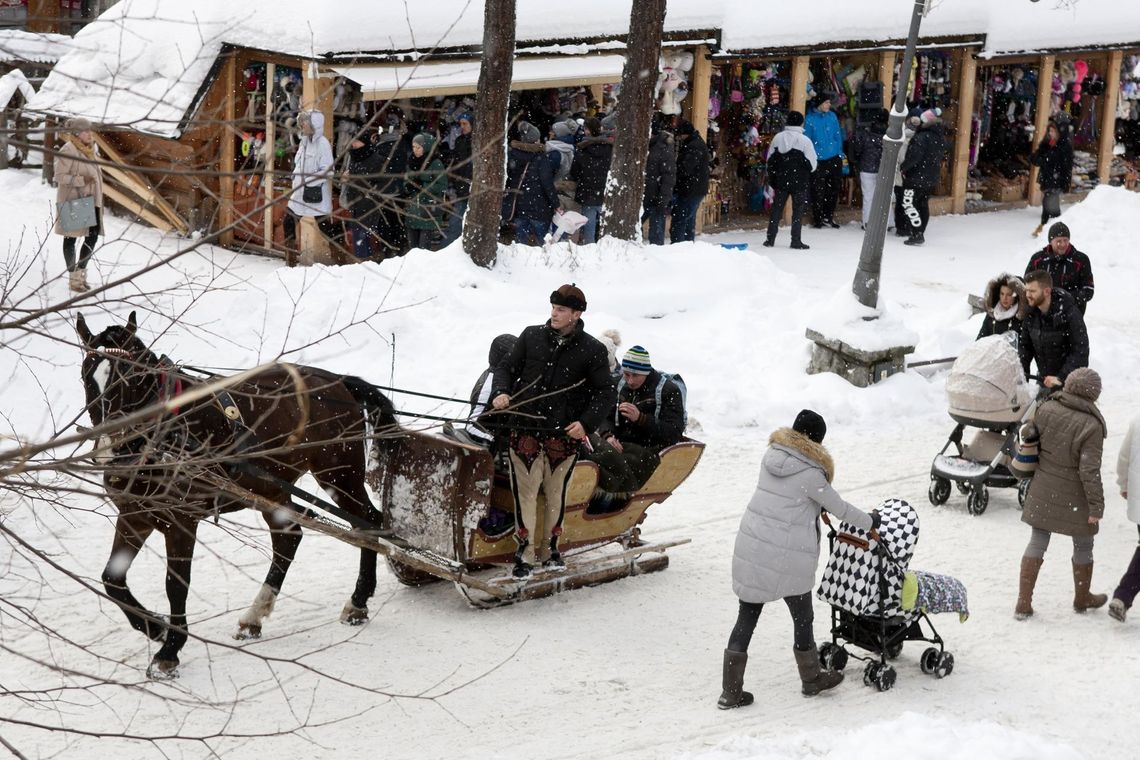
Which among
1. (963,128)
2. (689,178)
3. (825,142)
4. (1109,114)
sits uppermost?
(1109,114)

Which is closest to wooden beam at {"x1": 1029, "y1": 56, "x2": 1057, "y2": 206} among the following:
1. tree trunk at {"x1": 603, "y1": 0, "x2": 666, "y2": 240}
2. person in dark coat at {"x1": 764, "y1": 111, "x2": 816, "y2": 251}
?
person in dark coat at {"x1": 764, "y1": 111, "x2": 816, "y2": 251}

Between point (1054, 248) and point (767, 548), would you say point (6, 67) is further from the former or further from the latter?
point (767, 548)

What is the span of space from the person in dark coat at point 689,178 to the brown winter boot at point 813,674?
12.1 meters

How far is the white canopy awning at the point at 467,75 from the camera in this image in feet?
55.4

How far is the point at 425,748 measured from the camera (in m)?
7.70

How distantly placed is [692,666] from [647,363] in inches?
82.6

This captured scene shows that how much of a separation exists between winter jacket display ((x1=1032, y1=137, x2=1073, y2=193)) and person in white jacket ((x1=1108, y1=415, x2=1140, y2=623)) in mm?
14852

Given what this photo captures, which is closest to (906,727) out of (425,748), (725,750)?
(725,750)

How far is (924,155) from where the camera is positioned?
22000 mm

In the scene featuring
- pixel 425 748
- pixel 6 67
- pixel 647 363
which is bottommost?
pixel 425 748

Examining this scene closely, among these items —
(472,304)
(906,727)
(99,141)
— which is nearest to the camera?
(906,727)

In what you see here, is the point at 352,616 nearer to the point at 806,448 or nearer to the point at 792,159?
the point at 806,448

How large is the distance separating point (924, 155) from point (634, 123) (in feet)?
21.3

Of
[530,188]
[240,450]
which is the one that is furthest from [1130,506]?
[530,188]
